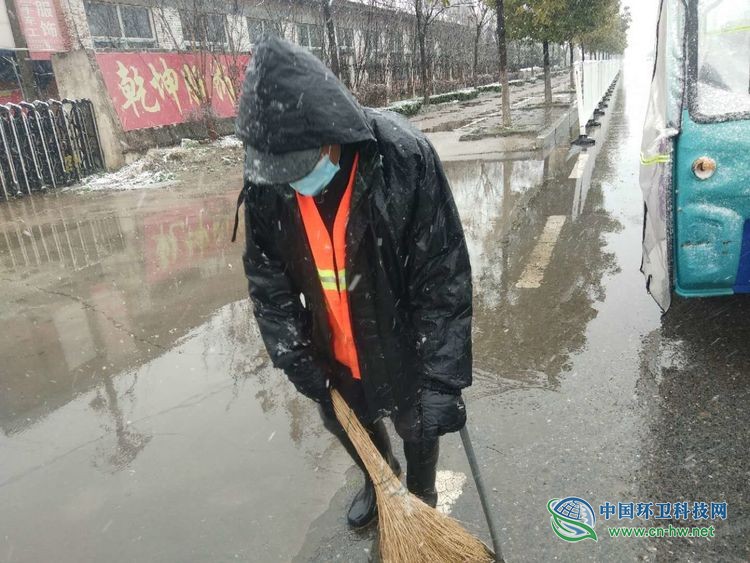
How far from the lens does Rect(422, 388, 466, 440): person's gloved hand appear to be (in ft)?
5.94

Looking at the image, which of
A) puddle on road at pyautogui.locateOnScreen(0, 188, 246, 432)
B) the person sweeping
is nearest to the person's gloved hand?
the person sweeping

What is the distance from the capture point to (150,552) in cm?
226

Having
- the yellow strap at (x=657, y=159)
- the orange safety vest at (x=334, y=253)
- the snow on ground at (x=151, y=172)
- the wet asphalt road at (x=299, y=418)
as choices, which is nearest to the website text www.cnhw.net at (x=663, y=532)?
the wet asphalt road at (x=299, y=418)

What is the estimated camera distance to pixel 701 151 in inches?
117

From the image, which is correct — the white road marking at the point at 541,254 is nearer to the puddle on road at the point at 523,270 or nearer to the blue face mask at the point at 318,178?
the puddle on road at the point at 523,270

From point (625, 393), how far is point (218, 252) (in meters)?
4.60

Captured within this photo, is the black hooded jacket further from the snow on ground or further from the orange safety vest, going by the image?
the snow on ground

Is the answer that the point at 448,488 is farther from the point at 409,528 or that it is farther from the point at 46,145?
the point at 46,145

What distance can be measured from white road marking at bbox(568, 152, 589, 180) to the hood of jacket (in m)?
7.63

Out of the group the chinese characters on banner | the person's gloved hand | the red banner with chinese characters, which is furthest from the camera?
the chinese characters on banner

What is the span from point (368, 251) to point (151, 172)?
1137 cm

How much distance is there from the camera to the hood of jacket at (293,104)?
142cm

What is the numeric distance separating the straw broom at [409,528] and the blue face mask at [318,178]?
879mm

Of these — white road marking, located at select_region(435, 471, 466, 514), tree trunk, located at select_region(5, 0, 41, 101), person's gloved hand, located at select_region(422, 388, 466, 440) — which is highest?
tree trunk, located at select_region(5, 0, 41, 101)
